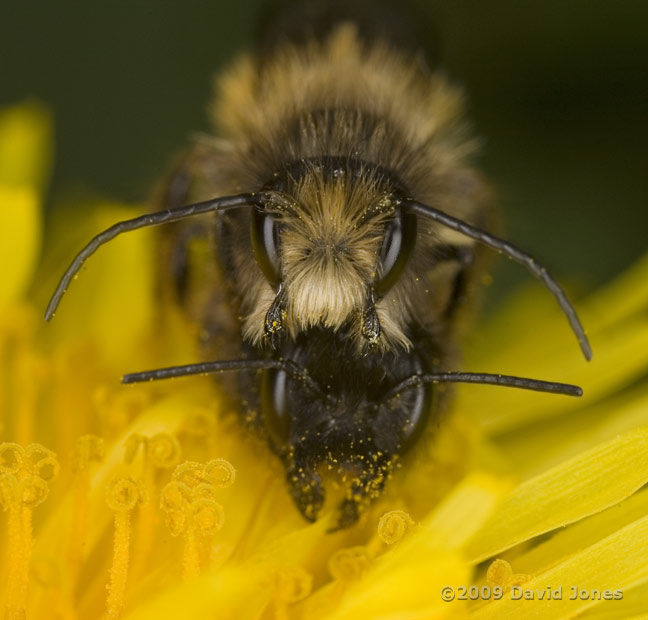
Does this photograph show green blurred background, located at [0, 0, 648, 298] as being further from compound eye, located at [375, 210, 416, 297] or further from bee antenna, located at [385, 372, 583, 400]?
compound eye, located at [375, 210, 416, 297]

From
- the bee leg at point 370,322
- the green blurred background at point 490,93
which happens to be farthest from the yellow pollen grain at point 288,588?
the green blurred background at point 490,93

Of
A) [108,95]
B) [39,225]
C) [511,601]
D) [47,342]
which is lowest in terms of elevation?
[511,601]

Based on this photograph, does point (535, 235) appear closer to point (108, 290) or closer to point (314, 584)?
point (108, 290)

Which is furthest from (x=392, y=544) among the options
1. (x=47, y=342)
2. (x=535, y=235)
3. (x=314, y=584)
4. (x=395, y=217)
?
(x=535, y=235)

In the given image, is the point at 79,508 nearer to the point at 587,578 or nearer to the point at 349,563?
the point at 349,563

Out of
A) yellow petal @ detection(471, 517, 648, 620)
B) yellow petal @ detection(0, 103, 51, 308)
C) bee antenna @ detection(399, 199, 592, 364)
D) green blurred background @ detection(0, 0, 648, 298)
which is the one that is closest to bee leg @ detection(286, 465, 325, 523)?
yellow petal @ detection(471, 517, 648, 620)

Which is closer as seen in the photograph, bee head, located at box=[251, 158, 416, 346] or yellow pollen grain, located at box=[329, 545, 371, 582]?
bee head, located at box=[251, 158, 416, 346]

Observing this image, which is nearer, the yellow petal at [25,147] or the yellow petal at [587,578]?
the yellow petal at [587,578]

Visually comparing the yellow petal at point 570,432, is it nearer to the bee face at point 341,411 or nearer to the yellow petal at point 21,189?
the bee face at point 341,411

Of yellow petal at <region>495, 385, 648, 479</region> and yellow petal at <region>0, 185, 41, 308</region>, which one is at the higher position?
yellow petal at <region>0, 185, 41, 308</region>
